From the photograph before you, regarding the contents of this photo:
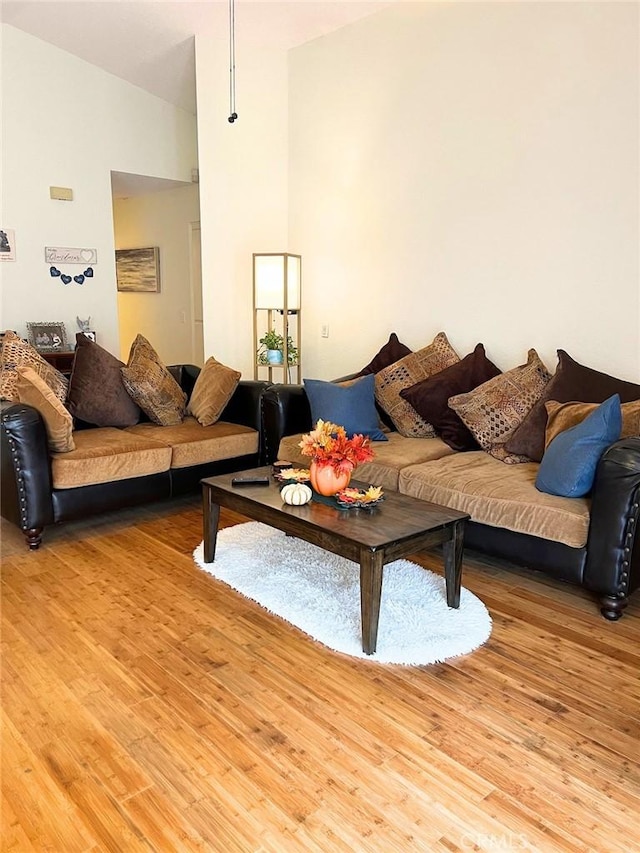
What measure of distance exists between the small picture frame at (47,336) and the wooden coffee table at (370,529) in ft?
11.1

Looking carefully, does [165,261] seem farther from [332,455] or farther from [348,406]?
[332,455]

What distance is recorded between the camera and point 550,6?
364 centimetres

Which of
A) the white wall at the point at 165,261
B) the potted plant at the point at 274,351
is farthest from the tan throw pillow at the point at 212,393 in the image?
the white wall at the point at 165,261

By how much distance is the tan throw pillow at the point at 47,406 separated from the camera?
11.3ft

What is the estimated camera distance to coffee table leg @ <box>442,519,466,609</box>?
8.96ft

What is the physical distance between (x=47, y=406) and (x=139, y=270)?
16.1 feet

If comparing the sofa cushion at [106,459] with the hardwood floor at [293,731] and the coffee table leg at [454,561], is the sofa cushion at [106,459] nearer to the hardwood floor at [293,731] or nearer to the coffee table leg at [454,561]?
the hardwood floor at [293,731]

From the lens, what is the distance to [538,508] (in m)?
2.90

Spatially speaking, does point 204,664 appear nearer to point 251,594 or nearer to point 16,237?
point 251,594

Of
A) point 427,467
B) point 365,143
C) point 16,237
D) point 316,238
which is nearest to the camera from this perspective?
point 427,467

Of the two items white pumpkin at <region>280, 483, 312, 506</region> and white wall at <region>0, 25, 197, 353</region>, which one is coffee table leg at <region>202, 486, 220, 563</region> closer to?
white pumpkin at <region>280, 483, 312, 506</region>

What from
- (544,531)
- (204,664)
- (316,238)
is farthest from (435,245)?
(204,664)

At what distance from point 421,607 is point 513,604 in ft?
1.44

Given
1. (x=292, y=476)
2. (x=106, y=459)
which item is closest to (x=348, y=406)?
(x=292, y=476)
